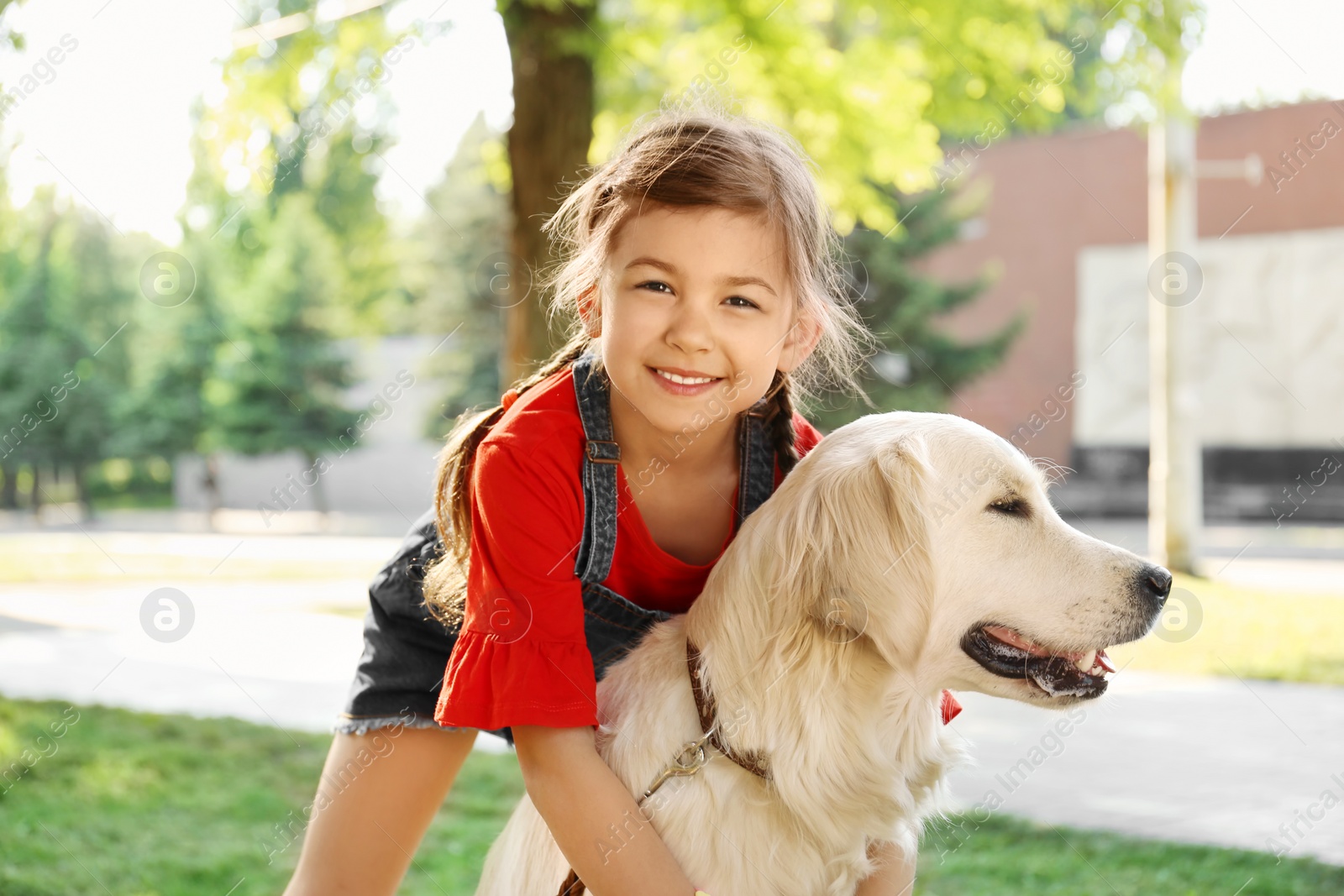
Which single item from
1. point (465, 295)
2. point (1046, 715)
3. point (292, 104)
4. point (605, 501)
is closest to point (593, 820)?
point (605, 501)

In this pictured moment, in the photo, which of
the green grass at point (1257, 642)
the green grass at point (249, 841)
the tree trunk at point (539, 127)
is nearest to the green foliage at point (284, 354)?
the tree trunk at point (539, 127)

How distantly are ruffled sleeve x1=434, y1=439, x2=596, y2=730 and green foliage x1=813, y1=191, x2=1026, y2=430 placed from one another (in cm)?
1559

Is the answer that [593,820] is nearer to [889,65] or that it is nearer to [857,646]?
[857,646]

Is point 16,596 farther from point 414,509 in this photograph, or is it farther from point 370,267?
point 370,267

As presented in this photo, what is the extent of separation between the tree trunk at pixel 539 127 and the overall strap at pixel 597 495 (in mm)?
3316

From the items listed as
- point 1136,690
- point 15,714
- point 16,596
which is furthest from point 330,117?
point 16,596

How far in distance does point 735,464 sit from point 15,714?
19.8 feet

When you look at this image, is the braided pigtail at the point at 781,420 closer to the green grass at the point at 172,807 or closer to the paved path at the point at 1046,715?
the paved path at the point at 1046,715

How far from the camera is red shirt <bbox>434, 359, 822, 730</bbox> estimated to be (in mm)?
2086

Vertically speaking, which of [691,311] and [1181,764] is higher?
[691,311]

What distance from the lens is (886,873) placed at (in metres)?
2.27

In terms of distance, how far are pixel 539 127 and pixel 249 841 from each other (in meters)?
3.73

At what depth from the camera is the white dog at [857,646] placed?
83.4 inches

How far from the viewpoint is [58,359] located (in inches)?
1200
